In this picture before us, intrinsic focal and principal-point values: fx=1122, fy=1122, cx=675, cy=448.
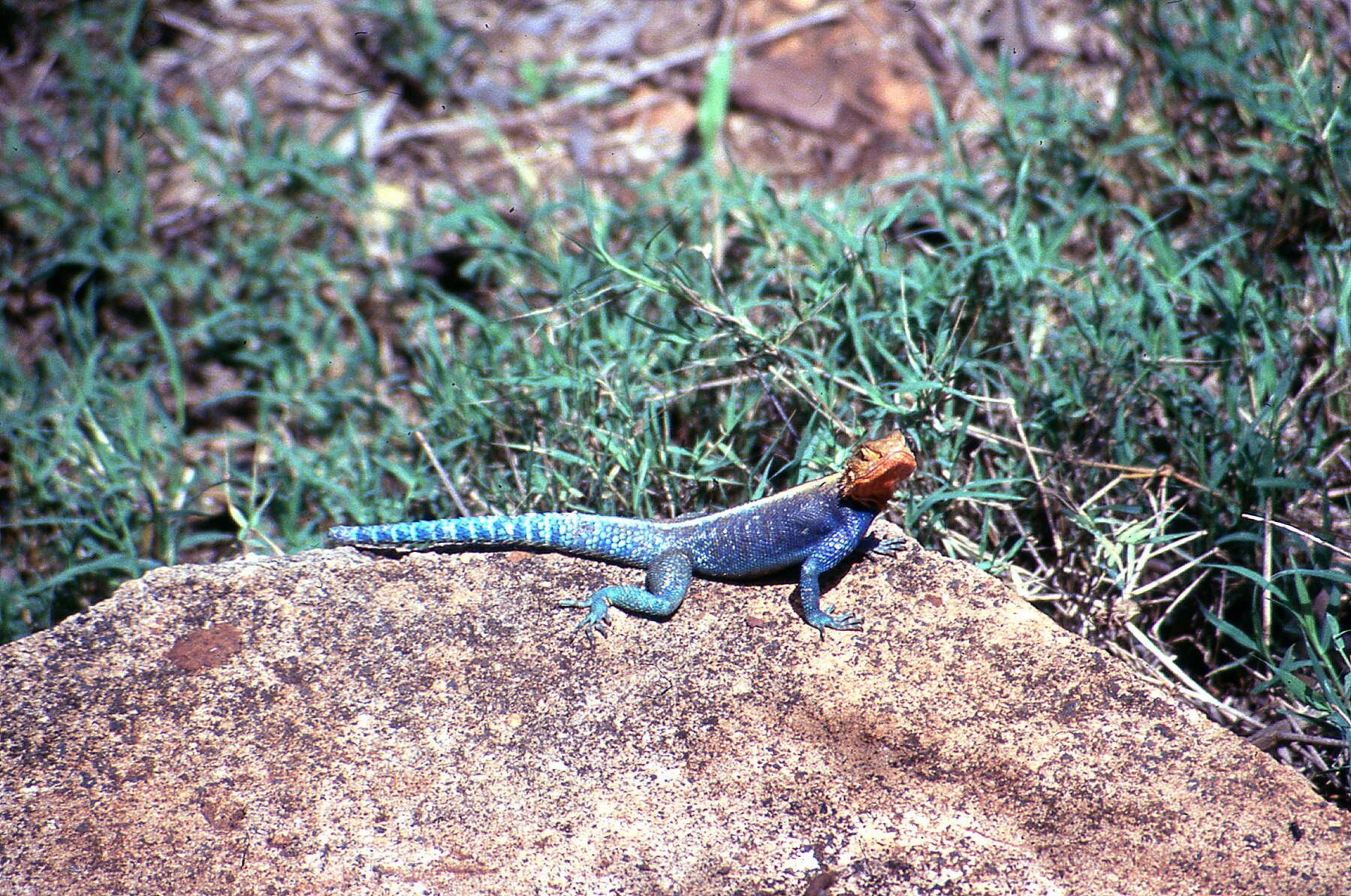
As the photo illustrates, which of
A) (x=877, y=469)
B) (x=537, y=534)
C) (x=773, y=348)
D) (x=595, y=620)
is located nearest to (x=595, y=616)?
(x=595, y=620)

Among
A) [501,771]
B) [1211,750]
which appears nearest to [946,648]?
[1211,750]

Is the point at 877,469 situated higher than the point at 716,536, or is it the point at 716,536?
the point at 877,469

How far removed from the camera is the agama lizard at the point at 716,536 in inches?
124

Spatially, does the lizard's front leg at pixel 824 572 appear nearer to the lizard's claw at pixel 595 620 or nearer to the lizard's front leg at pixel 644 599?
the lizard's front leg at pixel 644 599

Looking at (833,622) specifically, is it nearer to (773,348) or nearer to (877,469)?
(877,469)

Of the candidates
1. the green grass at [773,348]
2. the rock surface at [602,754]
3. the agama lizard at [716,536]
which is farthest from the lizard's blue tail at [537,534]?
the green grass at [773,348]

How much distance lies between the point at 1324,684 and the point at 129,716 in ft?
10.1

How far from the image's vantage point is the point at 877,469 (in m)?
3.12

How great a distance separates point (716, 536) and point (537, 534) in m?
0.54

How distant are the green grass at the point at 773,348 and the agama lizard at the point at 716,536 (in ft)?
1.42

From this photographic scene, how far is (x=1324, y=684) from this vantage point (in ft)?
9.59

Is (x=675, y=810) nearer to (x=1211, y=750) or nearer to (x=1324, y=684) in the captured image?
(x=1211, y=750)

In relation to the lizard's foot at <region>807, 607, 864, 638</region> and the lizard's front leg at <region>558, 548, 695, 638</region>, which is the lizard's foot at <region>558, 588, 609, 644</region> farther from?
the lizard's foot at <region>807, 607, 864, 638</region>

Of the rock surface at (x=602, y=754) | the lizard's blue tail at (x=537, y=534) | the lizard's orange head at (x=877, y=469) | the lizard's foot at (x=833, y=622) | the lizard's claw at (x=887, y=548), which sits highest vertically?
the lizard's orange head at (x=877, y=469)
